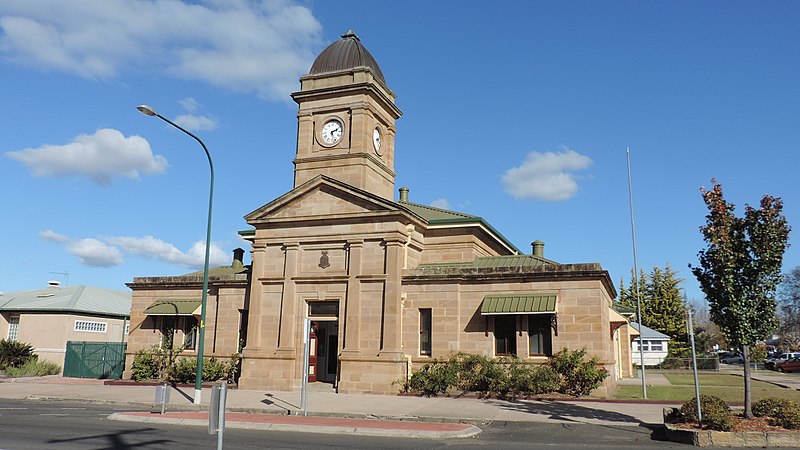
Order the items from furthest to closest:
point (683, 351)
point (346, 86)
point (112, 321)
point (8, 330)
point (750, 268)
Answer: point (683, 351) < point (112, 321) < point (8, 330) < point (346, 86) < point (750, 268)

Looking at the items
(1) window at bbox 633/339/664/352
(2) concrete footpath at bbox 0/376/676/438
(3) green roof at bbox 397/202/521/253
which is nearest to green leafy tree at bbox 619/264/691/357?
(1) window at bbox 633/339/664/352

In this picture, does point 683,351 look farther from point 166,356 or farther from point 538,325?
point 166,356

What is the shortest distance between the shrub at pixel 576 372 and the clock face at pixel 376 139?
12931 millimetres

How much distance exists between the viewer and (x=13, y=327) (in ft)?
132

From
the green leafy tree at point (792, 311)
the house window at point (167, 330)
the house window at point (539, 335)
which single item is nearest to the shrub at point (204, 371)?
the house window at point (167, 330)

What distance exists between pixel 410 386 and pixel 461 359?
2.25 metres

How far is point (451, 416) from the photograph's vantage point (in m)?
18.1

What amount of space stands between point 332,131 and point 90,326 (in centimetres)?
2318

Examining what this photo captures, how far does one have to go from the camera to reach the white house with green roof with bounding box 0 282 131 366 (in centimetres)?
3891

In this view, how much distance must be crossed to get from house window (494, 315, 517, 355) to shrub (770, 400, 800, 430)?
1127 cm

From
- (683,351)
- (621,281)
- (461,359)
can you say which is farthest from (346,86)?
(621,281)

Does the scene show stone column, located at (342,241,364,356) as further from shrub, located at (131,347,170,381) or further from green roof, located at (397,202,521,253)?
shrub, located at (131,347,170,381)

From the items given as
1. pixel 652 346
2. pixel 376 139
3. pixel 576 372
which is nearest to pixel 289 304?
pixel 376 139

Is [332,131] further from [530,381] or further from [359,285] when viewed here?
[530,381]
